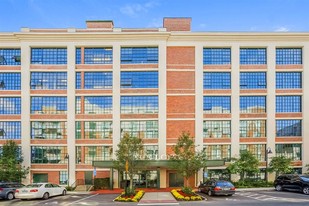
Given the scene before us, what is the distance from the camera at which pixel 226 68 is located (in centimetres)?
4200

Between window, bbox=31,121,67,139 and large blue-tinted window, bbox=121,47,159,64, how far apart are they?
451 inches

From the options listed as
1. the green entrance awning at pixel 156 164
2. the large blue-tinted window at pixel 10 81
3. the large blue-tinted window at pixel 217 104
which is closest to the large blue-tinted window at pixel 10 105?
the large blue-tinted window at pixel 10 81

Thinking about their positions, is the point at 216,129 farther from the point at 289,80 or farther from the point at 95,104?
the point at 95,104

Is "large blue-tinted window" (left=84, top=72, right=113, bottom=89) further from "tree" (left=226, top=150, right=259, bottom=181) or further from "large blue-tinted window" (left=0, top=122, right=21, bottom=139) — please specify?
"tree" (left=226, top=150, right=259, bottom=181)

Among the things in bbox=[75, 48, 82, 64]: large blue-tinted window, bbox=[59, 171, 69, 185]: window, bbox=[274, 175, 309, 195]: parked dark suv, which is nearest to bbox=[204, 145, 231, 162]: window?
bbox=[274, 175, 309, 195]: parked dark suv

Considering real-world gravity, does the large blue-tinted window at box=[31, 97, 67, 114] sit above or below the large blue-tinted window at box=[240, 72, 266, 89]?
below

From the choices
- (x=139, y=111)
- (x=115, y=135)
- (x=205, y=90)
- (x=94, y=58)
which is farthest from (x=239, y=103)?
(x=94, y=58)

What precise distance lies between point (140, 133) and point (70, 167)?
9592 mm

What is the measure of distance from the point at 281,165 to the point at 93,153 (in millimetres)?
22775

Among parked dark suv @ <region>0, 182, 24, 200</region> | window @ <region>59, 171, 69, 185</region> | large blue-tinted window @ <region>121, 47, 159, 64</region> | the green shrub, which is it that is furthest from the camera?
large blue-tinted window @ <region>121, 47, 159, 64</region>

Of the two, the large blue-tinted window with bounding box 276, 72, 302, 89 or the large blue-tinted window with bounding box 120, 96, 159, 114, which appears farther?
the large blue-tinted window with bounding box 276, 72, 302, 89

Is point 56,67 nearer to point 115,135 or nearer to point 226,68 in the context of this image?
point 115,135

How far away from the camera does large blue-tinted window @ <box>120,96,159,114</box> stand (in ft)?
135

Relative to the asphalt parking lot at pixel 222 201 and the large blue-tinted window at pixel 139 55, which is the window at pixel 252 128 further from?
the asphalt parking lot at pixel 222 201
